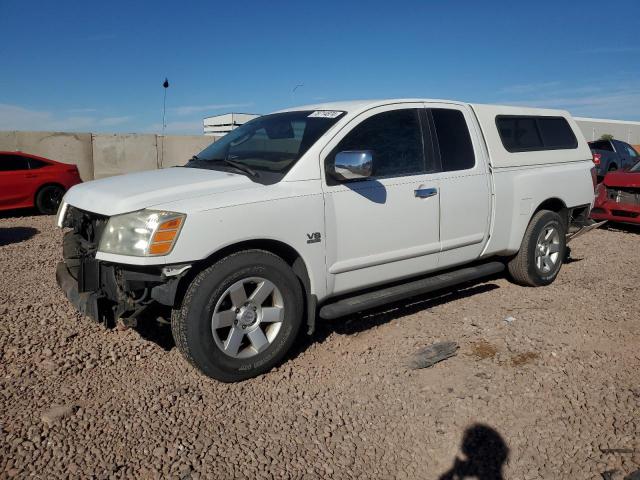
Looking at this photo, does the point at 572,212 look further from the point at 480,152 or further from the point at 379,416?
the point at 379,416

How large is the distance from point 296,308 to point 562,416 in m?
1.81

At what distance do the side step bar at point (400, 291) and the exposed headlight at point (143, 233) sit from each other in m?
1.23

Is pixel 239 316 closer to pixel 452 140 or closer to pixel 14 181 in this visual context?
pixel 452 140

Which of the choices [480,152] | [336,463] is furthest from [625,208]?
[336,463]

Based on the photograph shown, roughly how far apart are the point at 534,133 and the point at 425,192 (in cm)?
204

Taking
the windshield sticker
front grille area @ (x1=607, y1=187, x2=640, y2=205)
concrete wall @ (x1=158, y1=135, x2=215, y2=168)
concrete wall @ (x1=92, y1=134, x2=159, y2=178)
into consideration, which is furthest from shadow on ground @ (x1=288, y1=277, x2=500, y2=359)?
concrete wall @ (x1=158, y1=135, x2=215, y2=168)

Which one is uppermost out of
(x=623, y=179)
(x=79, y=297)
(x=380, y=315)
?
(x=623, y=179)

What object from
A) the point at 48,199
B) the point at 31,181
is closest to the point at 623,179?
the point at 48,199

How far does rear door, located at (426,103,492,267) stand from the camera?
4422 millimetres

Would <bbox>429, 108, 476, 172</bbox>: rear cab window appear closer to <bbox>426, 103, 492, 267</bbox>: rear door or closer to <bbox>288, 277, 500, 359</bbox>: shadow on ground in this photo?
<bbox>426, 103, 492, 267</bbox>: rear door

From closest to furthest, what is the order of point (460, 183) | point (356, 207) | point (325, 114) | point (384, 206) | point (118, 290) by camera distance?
point (118, 290) → point (356, 207) → point (384, 206) → point (325, 114) → point (460, 183)

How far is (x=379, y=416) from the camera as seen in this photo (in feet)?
10.2

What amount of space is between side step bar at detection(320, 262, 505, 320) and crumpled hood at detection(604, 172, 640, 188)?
17.3ft

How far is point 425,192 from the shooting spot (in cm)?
421
